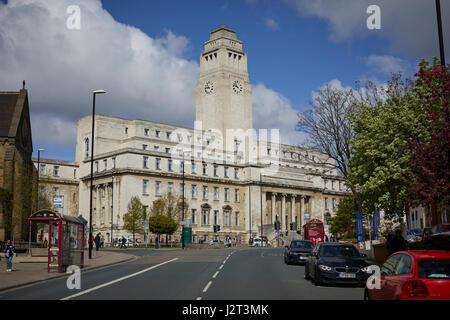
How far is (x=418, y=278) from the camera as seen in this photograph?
9.20 meters

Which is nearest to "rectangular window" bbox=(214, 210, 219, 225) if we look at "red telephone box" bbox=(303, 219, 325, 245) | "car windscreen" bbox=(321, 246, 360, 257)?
"red telephone box" bbox=(303, 219, 325, 245)

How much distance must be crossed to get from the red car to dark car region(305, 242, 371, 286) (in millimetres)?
7922

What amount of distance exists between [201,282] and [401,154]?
12971mm

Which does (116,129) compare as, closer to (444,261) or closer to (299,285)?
(299,285)

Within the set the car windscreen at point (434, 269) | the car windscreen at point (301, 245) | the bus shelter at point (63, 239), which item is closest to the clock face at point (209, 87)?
the car windscreen at point (301, 245)

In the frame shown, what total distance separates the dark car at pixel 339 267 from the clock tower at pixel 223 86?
9404 centimetres

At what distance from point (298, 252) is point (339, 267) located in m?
13.5

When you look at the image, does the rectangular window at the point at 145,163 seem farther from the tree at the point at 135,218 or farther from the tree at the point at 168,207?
the tree at the point at 135,218

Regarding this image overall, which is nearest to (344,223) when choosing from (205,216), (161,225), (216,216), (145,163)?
(216,216)

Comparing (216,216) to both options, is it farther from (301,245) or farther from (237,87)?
(301,245)

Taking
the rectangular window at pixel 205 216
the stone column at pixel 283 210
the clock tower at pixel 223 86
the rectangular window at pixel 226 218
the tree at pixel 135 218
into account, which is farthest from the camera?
the stone column at pixel 283 210

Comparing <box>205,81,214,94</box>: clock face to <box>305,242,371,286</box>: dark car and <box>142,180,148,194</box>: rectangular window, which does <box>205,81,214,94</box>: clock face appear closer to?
<box>142,180,148,194</box>: rectangular window

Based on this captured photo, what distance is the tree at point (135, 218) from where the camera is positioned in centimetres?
7788
